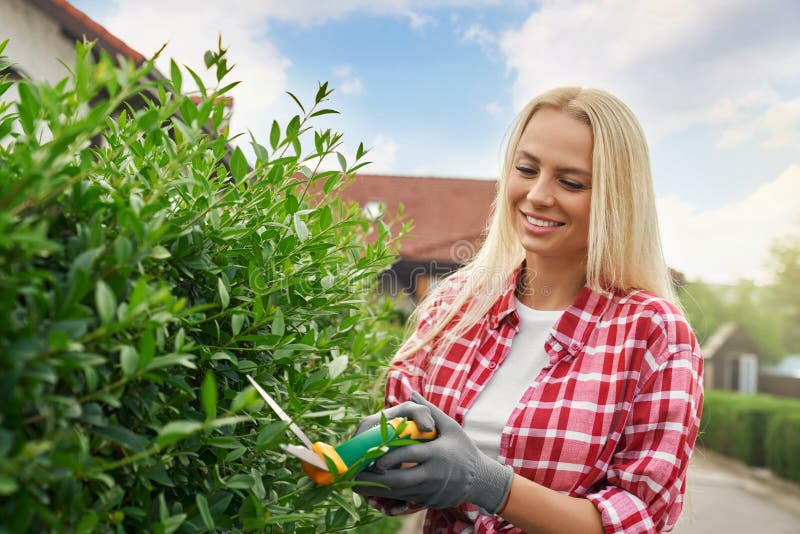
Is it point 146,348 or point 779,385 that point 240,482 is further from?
point 779,385

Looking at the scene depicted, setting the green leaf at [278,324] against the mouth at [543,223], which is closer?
the green leaf at [278,324]

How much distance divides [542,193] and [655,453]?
826mm

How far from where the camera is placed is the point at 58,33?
305 inches

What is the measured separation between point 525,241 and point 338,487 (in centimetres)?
119

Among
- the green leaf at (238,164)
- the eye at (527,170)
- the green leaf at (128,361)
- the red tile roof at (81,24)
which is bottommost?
the green leaf at (128,361)

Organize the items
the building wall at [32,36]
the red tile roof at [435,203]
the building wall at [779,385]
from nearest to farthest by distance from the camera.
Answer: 1. the building wall at [32,36]
2. the red tile roof at [435,203]
3. the building wall at [779,385]

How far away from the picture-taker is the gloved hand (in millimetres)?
1663

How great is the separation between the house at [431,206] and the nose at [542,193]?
57.1 feet

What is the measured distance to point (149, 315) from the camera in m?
1.01

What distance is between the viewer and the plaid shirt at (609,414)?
1.90m

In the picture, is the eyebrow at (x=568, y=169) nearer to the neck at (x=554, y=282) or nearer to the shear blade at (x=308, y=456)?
the neck at (x=554, y=282)

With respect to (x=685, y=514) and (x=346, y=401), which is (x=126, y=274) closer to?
(x=346, y=401)

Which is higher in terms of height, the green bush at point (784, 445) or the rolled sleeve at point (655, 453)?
the rolled sleeve at point (655, 453)

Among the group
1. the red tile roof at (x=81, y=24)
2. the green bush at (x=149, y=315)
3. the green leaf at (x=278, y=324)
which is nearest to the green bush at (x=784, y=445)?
the red tile roof at (x=81, y=24)
